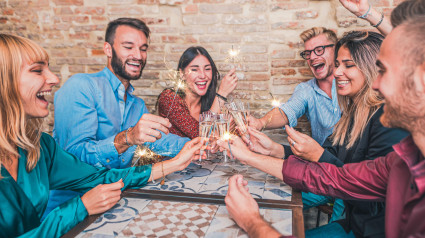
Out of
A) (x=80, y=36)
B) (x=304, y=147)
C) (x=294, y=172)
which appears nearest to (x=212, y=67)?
(x=80, y=36)

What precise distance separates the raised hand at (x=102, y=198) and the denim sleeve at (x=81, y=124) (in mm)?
520

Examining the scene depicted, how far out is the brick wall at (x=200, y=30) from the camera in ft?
9.03

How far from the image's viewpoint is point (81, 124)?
6.25 feet

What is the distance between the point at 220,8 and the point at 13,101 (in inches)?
81.1

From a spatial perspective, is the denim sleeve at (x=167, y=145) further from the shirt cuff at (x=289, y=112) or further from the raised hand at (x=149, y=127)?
the shirt cuff at (x=289, y=112)

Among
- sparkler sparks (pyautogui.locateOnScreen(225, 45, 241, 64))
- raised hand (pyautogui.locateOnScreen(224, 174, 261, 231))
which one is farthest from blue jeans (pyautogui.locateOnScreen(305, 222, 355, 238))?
sparkler sparks (pyautogui.locateOnScreen(225, 45, 241, 64))

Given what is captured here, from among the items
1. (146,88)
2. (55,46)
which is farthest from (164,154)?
(55,46)

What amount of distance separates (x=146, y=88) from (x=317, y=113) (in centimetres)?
164

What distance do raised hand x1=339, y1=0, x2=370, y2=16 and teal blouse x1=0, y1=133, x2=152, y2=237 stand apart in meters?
1.53

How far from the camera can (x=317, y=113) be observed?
9.00 feet

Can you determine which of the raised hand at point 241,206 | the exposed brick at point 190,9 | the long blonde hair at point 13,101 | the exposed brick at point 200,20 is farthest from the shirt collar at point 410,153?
the exposed brick at point 190,9

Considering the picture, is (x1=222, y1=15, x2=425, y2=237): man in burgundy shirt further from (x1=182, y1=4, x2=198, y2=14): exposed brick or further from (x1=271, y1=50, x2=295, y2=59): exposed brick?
(x1=182, y1=4, x2=198, y2=14): exposed brick

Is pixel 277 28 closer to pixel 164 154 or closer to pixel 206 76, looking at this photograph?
pixel 206 76

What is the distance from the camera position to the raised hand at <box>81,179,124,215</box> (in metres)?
1.20
